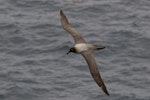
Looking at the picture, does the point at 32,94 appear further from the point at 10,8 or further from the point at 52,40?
the point at 10,8

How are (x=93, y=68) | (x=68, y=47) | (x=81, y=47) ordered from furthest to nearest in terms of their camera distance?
(x=68, y=47) < (x=81, y=47) < (x=93, y=68)

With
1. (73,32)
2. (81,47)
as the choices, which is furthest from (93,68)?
(73,32)

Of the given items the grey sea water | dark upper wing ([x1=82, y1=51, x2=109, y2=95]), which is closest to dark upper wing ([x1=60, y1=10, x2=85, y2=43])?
dark upper wing ([x1=82, y1=51, x2=109, y2=95])

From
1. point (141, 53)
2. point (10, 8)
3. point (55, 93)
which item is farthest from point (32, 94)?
point (10, 8)

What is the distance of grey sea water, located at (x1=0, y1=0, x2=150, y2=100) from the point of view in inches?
1084

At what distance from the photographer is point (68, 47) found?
3116cm

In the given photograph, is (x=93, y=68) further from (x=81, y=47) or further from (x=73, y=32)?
(x=73, y=32)

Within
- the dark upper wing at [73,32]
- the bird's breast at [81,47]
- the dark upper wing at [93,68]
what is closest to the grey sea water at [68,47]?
the dark upper wing at [73,32]

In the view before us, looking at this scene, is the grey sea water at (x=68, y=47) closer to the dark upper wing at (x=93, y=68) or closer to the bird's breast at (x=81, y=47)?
the bird's breast at (x=81, y=47)

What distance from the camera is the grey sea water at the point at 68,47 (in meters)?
27.5

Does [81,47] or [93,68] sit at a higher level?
[81,47]

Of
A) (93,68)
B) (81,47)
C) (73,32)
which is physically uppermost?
(73,32)

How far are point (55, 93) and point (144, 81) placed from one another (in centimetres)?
431

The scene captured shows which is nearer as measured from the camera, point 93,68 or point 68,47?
point 93,68
